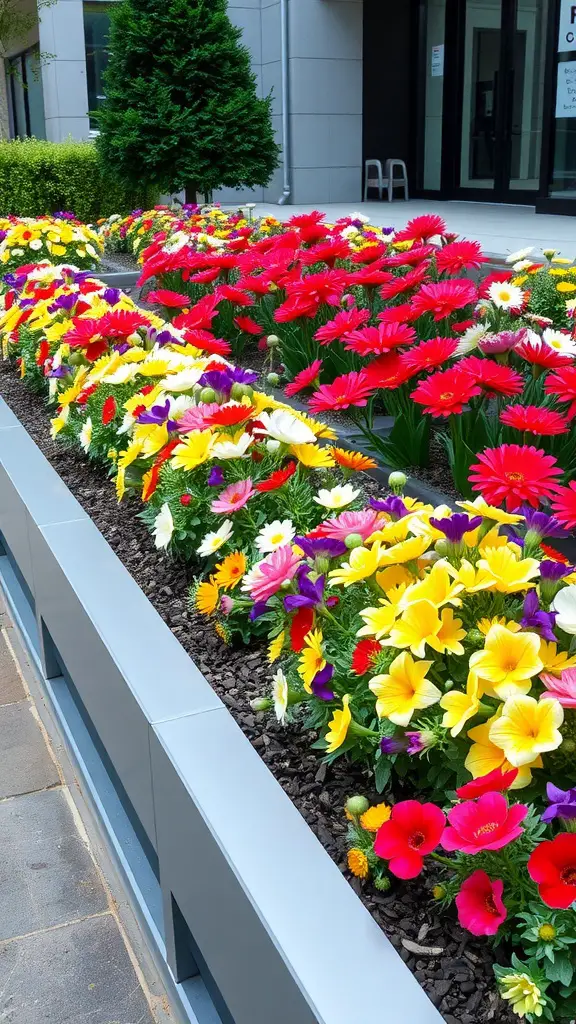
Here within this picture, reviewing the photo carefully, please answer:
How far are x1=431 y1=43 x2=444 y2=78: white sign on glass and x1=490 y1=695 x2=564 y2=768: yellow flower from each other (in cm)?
1421

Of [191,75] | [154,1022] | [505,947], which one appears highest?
[191,75]

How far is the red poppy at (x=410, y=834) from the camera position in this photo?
3.86 feet

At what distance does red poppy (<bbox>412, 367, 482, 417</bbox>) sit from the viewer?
208 cm

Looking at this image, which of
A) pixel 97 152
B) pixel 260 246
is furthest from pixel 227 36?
pixel 260 246

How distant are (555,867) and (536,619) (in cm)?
35

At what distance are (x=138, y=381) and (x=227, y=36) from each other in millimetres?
7420

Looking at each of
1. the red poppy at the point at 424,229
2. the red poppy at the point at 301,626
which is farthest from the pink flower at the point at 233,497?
the red poppy at the point at 424,229

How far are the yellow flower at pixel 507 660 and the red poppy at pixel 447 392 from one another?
867mm

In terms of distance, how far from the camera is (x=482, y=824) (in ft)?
3.68

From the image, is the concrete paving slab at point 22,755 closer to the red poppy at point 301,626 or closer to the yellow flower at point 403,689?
the red poppy at point 301,626

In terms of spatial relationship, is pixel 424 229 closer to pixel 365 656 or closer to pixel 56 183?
pixel 365 656

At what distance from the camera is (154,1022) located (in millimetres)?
1858

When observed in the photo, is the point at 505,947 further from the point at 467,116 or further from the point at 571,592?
the point at 467,116

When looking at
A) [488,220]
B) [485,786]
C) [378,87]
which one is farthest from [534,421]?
[378,87]
